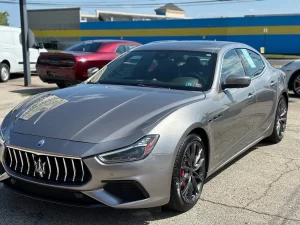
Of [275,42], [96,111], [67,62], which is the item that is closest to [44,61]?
[67,62]

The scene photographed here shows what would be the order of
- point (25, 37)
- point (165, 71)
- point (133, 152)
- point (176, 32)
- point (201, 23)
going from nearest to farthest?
point (133, 152)
point (165, 71)
point (25, 37)
point (201, 23)
point (176, 32)

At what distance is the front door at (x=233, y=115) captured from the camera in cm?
434

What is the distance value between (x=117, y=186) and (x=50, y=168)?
1.82ft

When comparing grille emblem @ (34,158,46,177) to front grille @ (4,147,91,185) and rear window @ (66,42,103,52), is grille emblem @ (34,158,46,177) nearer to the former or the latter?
front grille @ (4,147,91,185)

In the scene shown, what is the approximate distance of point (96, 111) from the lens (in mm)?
3738

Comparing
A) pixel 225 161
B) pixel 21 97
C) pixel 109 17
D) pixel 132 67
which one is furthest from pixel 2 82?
pixel 109 17

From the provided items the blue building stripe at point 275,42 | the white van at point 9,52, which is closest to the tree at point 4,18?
the blue building stripe at point 275,42

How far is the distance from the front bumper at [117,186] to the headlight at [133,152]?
0.04 m

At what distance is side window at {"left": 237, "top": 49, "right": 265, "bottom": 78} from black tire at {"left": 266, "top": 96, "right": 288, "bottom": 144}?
28.3 inches

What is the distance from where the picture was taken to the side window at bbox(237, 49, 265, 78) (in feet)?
17.5

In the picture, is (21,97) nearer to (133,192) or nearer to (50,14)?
(133,192)

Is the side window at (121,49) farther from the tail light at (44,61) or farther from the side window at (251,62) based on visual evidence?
the side window at (251,62)

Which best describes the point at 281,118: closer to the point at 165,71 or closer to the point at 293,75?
the point at 165,71

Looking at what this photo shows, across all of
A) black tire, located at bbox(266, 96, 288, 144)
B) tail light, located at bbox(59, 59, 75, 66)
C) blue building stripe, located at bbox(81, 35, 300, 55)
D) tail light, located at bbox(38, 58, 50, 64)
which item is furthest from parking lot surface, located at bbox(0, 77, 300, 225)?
blue building stripe, located at bbox(81, 35, 300, 55)
